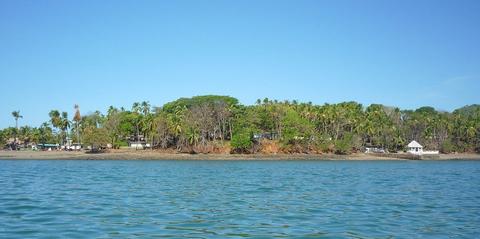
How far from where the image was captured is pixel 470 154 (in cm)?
13262

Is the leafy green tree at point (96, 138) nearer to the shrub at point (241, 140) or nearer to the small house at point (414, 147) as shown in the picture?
the shrub at point (241, 140)

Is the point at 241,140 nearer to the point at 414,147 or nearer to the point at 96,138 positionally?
the point at 96,138

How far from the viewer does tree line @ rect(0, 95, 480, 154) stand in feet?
379

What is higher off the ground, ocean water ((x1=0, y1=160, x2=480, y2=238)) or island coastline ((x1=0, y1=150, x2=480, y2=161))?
island coastline ((x1=0, y1=150, x2=480, y2=161))

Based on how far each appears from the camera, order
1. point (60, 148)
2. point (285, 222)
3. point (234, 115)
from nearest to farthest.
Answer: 1. point (285, 222)
2. point (234, 115)
3. point (60, 148)

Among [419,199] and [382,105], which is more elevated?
[382,105]

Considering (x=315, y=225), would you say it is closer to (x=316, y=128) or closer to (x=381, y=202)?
(x=381, y=202)

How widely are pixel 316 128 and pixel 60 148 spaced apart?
241ft

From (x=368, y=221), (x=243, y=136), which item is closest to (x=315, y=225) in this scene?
(x=368, y=221)

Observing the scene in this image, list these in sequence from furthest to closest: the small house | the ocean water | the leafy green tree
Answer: the small house < the leafy green tree < the ocean water

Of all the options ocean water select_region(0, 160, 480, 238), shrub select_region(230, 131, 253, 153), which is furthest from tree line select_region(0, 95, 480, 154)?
ocean water select_region(0, 160, 480, 238)

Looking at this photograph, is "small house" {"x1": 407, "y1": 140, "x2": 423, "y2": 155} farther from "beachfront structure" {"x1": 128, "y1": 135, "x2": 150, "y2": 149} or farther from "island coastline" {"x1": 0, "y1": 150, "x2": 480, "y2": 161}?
"beachfront structure" {"x1": 128, "y1": 135, "x2": 150, "y2": 149}

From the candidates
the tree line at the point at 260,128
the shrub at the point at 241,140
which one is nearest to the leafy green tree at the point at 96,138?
the tree line at the point at 260,128

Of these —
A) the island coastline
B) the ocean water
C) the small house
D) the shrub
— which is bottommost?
the ocean water
